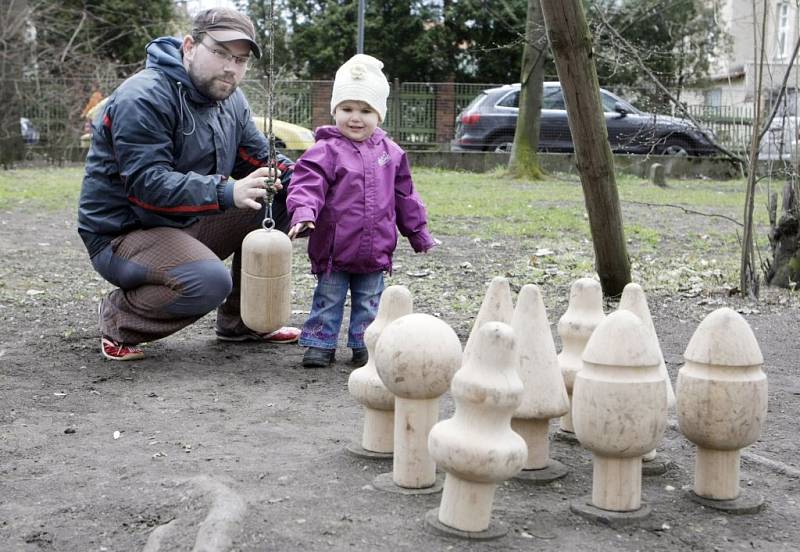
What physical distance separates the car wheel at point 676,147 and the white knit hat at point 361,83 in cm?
1673

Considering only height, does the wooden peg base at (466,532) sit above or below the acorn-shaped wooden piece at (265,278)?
below

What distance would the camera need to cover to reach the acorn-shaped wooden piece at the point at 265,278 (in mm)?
4117

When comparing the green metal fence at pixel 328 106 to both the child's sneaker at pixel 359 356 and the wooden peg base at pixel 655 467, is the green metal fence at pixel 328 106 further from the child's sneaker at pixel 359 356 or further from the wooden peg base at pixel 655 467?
the wooden peg base at pixel 655 467

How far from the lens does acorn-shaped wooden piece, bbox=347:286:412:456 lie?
2.82 m

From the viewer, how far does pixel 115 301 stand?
4.55 m

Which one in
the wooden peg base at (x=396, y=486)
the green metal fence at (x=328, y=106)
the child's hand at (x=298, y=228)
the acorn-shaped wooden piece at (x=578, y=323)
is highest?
the green metal fence at (x=328, y=106)

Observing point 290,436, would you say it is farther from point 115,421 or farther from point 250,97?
point 250,97

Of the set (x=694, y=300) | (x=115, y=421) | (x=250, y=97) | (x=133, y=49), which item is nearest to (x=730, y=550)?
(x=115, y=421)

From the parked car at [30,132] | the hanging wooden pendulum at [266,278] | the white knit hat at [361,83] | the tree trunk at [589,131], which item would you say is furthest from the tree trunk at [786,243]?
the parked car at [30,132]

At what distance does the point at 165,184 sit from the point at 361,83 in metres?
0.92

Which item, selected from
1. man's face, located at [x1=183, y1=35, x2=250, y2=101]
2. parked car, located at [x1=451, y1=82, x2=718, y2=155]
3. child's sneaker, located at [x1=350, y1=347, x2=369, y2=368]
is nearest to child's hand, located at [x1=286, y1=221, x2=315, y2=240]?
child's sneaker, located at [x1=350, y1=347, x2=369, y2=368]

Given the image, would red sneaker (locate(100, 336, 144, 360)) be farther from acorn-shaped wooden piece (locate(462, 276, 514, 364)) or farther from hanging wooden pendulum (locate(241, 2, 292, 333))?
acorn-shaped wooden piece (locate(462, 276, 514, 364))

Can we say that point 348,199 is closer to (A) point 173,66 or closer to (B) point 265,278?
(B) point 265,278

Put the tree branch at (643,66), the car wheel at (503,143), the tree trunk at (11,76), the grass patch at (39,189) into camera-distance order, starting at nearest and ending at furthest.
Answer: the tree branch at (643,66), the grass patch at (39,189), the tree trunk at (11,76), the car wheel at (503,143)
